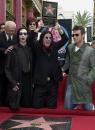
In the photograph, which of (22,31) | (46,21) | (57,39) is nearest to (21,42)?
(22,31)

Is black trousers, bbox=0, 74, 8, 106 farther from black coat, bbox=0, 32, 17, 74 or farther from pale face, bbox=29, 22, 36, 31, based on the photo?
pale face, bbox=29, 22, 36, 31

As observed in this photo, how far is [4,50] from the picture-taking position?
855cm

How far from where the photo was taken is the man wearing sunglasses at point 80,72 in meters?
8.10

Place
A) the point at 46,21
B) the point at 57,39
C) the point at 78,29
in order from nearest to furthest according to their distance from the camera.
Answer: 1. the point at 78,29
2. the point at 57,39
3. the point at 46,21

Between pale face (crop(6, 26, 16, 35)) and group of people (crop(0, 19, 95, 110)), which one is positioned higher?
pale face (crop(6, 26, 16, 35))

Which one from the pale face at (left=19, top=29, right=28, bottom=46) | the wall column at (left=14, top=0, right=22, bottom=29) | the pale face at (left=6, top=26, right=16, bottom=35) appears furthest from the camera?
the wall column at (left=14, top=0, right=22, bottom=29)

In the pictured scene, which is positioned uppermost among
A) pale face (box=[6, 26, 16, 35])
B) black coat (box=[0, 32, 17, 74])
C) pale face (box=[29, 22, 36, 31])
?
pale face (box=[29, 22, 36, 31])

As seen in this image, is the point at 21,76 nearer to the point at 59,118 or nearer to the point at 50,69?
the point at 50,69

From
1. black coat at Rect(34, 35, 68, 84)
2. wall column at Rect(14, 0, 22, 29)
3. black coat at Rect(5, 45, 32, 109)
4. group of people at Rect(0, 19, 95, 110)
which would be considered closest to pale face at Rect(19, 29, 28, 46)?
group of people at Rect(0, 19, 95, 110)

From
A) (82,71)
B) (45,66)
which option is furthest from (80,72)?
(45,66)

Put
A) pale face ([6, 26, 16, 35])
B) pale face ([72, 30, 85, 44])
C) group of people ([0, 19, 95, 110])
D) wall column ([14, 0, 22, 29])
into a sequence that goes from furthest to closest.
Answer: wall column ([14, 0, 22, 29]) < pale face ([6, 26, 16, 35]) < group of people ([0, 19, 95, 110]) < pale face ([72, 30, 85, 44])

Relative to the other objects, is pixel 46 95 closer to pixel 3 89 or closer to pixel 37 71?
pixel 37 71

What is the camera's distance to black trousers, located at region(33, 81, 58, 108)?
8562 millimetres

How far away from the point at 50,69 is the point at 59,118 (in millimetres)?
970
